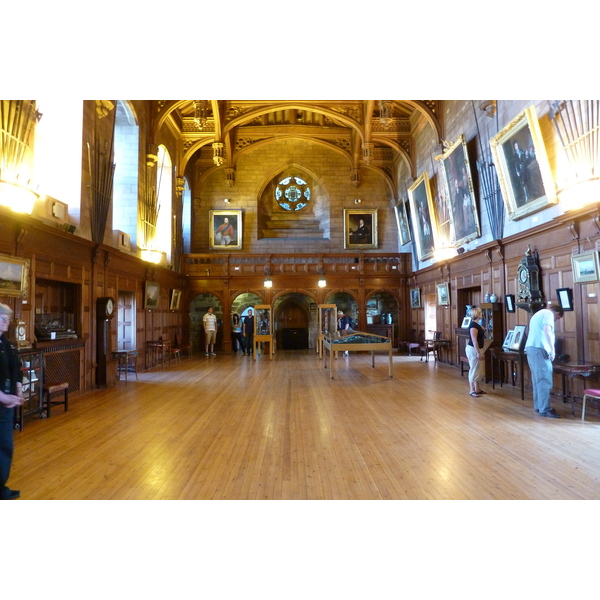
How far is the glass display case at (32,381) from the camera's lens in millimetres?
5703

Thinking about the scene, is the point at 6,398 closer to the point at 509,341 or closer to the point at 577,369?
the point at 577,369

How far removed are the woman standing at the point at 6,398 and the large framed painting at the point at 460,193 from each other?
9411mm

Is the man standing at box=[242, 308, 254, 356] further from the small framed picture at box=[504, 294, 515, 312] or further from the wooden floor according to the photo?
the small framed picture at box=[504, 294, 515, 312]

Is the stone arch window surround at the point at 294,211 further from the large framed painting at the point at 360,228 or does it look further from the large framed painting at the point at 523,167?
the large framed painting at the point at 523,167

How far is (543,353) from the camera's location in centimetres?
580

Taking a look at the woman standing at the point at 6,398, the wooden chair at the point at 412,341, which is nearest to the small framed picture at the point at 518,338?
the wooden chair at the point at 412,341

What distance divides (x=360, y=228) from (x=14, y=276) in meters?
13.9

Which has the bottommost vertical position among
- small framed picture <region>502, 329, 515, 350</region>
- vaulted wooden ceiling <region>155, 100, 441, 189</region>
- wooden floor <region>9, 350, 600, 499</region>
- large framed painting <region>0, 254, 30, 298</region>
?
wooden floor <region>9, 350, 600, 499</region>

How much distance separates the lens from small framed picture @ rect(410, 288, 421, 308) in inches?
600

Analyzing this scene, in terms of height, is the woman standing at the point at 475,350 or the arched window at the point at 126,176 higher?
the arched window at the point at 126,176

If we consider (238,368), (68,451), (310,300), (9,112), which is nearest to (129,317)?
(238,368)

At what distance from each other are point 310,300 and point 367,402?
37.7ft

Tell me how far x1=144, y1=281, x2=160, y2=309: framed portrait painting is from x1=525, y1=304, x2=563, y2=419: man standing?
956 cm

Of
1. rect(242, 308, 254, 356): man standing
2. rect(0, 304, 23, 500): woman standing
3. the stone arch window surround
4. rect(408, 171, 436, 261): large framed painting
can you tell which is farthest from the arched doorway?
rect(0, 304, 23, 500): woman standing
